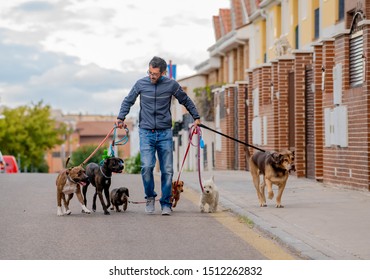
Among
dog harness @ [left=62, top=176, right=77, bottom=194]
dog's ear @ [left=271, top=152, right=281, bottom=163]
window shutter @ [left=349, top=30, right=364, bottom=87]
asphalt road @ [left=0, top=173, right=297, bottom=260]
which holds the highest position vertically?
window shutter @ [left=349, top=30, right=364, bottom=87]

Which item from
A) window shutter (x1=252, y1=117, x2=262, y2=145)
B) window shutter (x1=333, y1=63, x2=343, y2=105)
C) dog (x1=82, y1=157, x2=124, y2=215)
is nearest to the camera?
dog (x1=82, y1=157, x2=124, y2=215)

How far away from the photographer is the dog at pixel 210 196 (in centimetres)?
1530

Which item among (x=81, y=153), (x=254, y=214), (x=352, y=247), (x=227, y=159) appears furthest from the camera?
(x=81, y=153)

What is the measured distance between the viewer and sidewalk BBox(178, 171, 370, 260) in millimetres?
10539

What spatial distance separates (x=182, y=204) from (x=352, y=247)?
278 inches

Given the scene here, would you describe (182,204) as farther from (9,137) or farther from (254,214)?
(9,137)

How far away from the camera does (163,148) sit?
1497 cm

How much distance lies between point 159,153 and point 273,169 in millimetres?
1836

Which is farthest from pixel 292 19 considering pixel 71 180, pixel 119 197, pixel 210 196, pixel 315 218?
pixel 315 218

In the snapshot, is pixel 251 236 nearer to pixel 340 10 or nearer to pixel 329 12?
pixel 340 10

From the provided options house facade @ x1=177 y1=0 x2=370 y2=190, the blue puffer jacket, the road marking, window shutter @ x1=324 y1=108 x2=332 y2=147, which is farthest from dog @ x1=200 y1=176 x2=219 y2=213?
window shutter @ x1=324 y1=108 x2=332 y2=147

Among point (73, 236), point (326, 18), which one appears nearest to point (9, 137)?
point (326, 18)

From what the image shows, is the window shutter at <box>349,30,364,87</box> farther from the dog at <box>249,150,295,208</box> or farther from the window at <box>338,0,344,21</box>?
the window at <box>338,0,344,21</box>

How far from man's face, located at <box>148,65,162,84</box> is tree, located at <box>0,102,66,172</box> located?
84453mm
